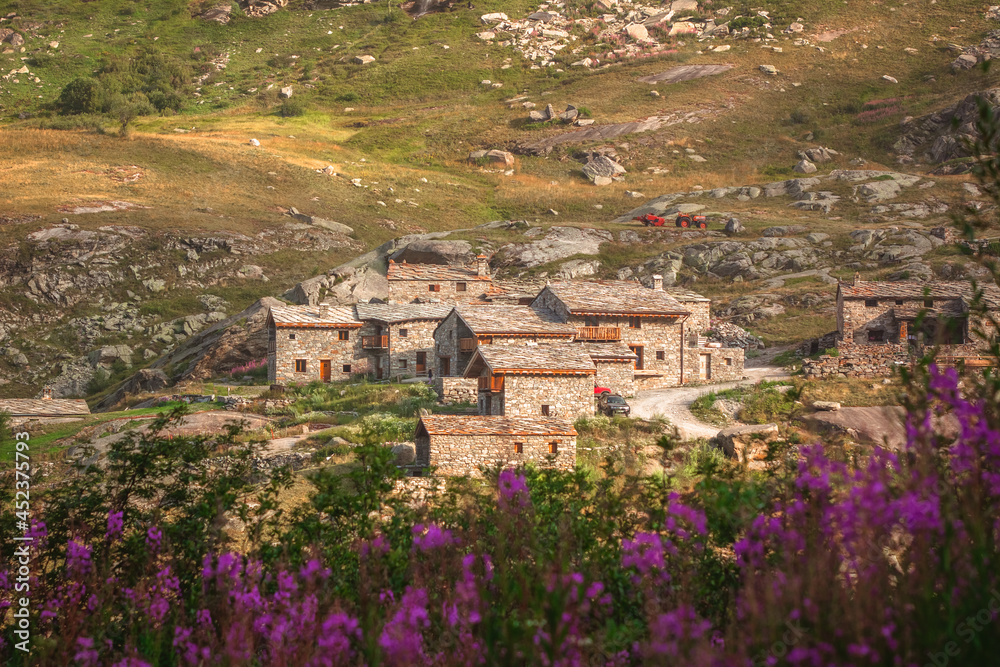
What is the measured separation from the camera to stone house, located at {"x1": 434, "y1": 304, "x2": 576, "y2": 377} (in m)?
44.5

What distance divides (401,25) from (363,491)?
579ft

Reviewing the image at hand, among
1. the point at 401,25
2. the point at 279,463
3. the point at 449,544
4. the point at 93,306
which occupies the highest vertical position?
the point at 401,25

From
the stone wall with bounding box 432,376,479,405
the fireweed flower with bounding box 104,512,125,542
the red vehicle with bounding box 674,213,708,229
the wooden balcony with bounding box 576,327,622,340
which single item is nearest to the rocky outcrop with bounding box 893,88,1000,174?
the red vehicle with bounding box 674,213,708,229

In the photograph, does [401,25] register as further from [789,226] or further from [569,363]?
[569,363]

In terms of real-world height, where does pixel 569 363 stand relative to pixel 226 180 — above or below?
below

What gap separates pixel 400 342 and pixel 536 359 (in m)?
17.4

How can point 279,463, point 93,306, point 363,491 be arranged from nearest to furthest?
1. point 363,491
2. point 279,463
3. point 93,306

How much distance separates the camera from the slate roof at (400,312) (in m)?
52.2

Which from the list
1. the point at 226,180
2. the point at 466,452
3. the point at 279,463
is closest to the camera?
the point at 466,452

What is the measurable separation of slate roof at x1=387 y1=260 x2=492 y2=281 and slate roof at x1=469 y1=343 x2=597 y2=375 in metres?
22.7

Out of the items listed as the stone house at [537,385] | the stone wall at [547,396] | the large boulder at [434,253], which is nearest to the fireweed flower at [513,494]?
the stone house at [537,385]

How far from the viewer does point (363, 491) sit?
37.1 ft

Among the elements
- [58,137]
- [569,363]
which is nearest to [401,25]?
[58,137]

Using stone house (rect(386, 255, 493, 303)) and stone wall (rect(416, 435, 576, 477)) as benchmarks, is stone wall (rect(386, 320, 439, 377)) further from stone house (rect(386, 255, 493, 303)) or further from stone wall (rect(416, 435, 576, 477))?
stone wall (rect(416, 435, 576, 477))
